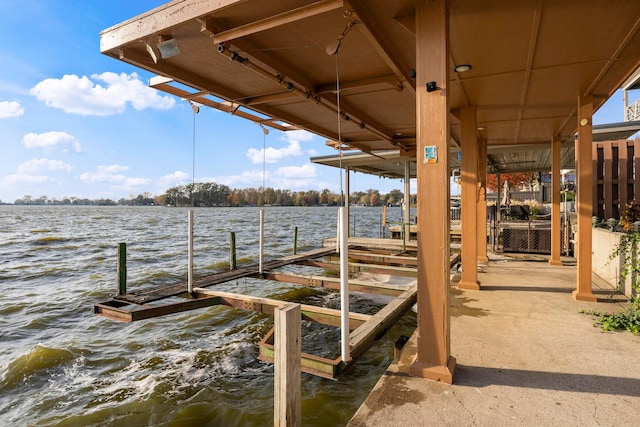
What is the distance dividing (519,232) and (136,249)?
18.5m

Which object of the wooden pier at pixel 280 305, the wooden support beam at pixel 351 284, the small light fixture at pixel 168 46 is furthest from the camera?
the wooden support beam at pixel 351 284

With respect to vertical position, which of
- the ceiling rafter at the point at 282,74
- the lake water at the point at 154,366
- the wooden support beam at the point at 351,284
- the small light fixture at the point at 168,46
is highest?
the ceiling rafter at the point at 282,74

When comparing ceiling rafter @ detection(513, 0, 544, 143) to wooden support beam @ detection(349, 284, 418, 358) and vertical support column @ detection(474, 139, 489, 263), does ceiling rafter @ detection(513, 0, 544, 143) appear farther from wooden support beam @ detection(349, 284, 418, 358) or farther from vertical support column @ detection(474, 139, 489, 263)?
wooden support beam @ detection(349, 284, 418, 358)

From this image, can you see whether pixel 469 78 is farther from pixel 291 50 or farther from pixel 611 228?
pixel 611 228

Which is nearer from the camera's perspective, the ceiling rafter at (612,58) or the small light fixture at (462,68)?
the ceiling rafter at (612,58)

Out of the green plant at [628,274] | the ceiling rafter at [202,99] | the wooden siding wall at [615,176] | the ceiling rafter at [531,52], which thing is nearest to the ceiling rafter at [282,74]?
the ceiling rafter at [202,99]

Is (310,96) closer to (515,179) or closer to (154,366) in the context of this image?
(154,366)

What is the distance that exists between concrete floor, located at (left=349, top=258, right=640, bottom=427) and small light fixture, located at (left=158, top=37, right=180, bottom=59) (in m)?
3.75

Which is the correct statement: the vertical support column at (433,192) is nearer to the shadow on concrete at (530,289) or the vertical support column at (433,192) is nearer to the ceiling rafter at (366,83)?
the ceiling rafter at (366,83)

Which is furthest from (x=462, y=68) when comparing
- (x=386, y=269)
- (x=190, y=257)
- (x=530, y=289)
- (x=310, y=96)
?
(x=190, y=257)

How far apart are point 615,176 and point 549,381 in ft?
25.6

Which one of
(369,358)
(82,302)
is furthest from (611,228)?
(82,302)

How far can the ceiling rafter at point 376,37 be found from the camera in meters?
2.92

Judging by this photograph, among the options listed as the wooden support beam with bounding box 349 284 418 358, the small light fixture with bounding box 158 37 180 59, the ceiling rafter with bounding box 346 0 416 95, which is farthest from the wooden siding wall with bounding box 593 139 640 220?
the small light fixture with bounding box 158 37 180 59
